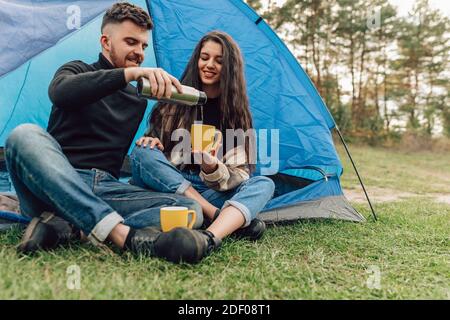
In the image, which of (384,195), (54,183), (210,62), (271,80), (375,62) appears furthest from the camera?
(375,62)

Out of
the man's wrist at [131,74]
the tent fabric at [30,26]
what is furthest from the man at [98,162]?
the tent fabric at [30,26]

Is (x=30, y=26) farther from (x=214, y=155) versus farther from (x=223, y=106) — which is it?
(x=214, y=155)

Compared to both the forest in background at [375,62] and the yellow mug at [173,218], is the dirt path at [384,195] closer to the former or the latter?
the yellow mug at [173,218]

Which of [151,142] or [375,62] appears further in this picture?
[375,62]

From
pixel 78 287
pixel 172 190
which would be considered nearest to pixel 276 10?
pixel 172 190

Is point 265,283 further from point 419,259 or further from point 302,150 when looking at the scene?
point 302,150

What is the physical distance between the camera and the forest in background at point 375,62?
9766mm

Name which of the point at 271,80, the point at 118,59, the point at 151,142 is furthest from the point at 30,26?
the point at 271,80

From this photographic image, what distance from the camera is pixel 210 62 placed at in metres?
1.82

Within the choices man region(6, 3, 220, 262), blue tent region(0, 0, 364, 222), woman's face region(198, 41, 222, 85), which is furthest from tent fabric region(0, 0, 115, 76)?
woman's face region(198, 41, 222, 85)

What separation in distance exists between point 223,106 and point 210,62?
191 millimetres

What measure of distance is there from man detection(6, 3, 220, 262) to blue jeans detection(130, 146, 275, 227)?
81 millimetres

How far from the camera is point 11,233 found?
149cm
